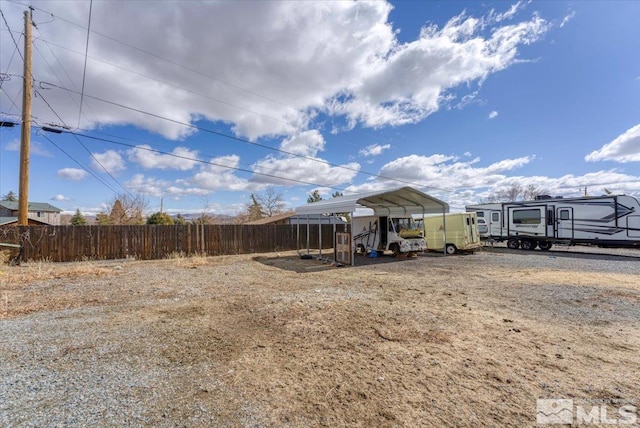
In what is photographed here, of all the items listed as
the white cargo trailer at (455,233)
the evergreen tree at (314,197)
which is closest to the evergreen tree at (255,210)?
the evergreen tree at (314,197)

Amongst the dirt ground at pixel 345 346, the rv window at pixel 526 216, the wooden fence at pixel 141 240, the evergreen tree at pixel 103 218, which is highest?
the evergreen tree at pixel 103 218

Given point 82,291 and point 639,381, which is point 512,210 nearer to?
point 639,381

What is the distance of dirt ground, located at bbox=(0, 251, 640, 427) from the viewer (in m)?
2.48

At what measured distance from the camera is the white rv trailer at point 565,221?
13703 millimetres

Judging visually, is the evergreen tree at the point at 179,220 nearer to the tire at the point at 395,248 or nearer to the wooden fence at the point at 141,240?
the wooden fence at the point at 141,240

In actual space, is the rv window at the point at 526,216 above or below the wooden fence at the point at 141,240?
above

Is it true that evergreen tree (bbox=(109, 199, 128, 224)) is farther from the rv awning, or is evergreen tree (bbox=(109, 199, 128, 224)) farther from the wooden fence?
the rv awning

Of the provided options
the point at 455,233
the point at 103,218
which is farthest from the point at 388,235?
the point at 103,218

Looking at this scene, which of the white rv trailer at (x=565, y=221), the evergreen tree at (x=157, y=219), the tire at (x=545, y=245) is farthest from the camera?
the evergreen tree at (x=157, y=219)

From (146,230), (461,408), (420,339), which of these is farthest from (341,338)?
(146,230)

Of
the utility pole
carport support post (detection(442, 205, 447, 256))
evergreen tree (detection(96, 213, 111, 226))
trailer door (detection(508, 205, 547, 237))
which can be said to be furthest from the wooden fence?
evergreen tree (detection(96, 213, 111, 226))

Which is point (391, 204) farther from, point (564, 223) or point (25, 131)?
point (25, 131)

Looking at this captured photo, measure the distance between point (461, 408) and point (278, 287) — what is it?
549cm

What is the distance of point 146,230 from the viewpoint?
13242 mm
